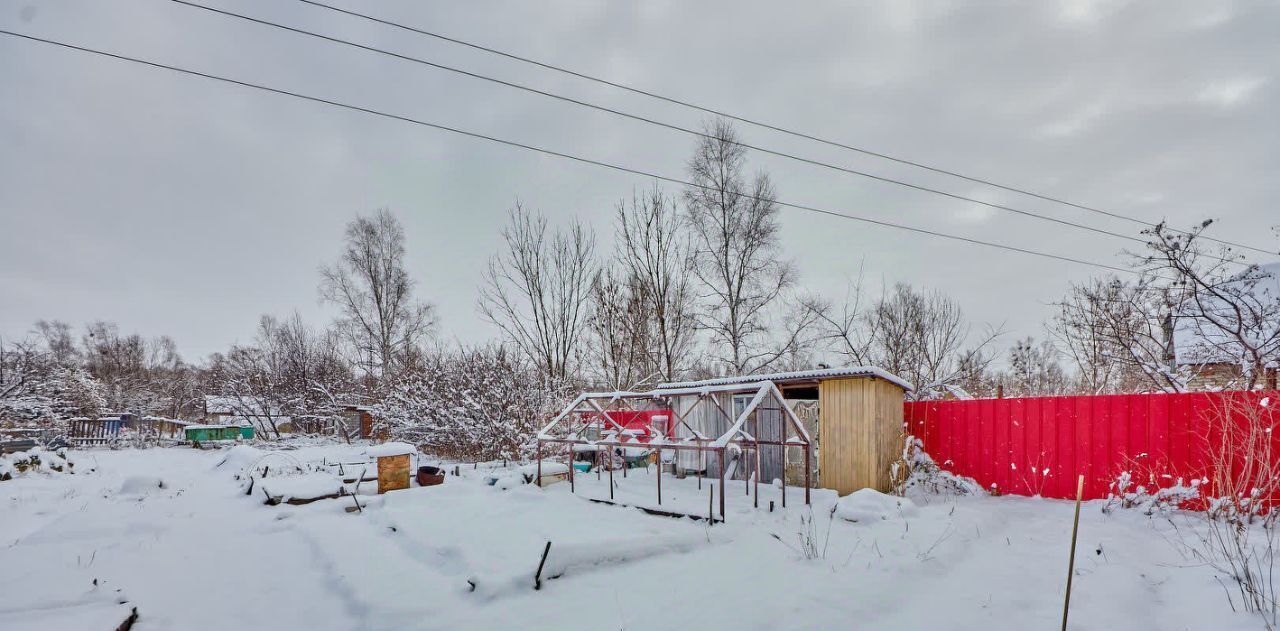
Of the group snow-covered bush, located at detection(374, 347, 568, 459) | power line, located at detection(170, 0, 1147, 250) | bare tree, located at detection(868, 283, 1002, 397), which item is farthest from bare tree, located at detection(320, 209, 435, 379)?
bare tree, located at detection(868, 283, 1002, 397)

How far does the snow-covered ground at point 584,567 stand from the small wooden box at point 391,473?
132 cm

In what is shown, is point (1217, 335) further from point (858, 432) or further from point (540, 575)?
point (540, 575)

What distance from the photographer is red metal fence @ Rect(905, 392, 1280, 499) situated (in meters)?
7.63

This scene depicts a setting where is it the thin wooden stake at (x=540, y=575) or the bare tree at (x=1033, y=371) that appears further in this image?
the bare tree at (x=1033, y=371)

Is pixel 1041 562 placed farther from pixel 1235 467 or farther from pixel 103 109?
pixel 103 109

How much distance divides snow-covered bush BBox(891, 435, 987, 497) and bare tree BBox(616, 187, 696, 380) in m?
10.4

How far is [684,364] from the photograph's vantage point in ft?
68.8

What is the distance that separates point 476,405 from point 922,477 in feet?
36.9

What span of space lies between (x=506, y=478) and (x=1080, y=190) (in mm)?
14882

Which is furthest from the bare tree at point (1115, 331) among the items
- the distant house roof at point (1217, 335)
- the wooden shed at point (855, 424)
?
the wooden shed at point (855, 424)

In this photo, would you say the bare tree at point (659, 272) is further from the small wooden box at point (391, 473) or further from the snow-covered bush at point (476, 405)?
the small wooden box at point (391, 473)

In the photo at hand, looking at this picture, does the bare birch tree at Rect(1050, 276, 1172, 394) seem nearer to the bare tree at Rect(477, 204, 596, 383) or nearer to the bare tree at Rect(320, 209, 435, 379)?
the bare tree at Rect(477, 204, 596, 383)

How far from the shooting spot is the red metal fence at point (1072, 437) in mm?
7633

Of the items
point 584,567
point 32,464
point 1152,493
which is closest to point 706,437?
point 584,567
